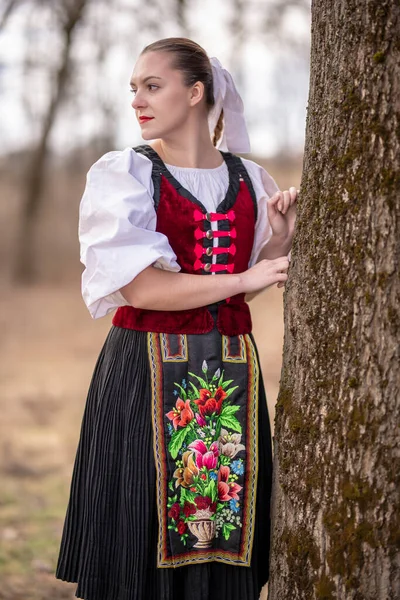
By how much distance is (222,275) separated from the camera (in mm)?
1874

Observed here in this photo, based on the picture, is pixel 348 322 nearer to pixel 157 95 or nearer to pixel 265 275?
pixel 265 275

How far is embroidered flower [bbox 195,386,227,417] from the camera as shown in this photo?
191cm

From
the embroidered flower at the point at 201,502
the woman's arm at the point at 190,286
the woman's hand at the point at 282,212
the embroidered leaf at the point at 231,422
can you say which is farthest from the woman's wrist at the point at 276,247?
the embroidered flower at the point at 201,502

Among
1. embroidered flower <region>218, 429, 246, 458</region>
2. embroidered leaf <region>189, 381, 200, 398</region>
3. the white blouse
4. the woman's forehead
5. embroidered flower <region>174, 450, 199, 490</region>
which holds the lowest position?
embroidered flower <region>174, 450, 199, 490</region>

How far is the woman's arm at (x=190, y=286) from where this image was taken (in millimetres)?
1819

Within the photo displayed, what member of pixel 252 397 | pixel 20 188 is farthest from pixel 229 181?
pixel 20 188

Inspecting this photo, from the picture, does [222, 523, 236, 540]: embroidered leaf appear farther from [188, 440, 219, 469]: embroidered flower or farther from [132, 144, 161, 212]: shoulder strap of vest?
[132, 144, 161, 212]: shoulder strap of vest

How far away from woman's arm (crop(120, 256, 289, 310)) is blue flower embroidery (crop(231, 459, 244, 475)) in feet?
1.34

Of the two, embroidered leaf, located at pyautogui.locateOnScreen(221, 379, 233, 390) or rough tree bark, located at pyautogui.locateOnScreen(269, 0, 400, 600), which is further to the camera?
embroidered leaf, located at pyautogui.locateOnScreen(221, 379, 233, 390)

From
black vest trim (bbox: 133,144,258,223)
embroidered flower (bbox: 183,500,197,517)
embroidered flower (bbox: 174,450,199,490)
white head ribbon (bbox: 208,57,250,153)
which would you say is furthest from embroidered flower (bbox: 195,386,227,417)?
white head ribbon (bbox: 208,57,250,153)

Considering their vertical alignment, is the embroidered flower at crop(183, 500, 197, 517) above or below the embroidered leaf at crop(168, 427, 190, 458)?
below

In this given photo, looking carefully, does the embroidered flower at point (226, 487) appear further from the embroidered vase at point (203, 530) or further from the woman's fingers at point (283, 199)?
the woman's fingers at point (283, 199)

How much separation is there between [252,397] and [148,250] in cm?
47

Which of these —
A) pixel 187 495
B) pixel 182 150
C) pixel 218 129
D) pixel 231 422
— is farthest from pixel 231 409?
pixel 218 129
